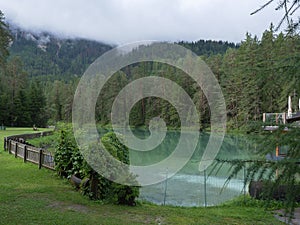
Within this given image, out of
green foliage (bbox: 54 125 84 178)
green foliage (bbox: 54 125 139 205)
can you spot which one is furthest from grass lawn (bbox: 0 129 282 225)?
green foliage (bbox: 54 125 84 178)

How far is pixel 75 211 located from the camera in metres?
6.74

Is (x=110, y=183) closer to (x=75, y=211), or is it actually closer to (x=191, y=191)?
(x=75, y=211)

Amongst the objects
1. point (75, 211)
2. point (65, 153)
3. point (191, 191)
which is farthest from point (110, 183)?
point (191, 191)

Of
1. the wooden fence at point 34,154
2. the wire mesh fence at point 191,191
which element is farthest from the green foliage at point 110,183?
the wooden fence at point 34,154

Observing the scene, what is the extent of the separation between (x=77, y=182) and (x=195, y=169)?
9716 mm

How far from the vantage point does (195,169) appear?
17.0m

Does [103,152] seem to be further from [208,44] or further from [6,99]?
[208,44]

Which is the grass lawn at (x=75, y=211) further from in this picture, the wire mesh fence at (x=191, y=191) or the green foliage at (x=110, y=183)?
the wire mesh fence at (x=191, y=191)

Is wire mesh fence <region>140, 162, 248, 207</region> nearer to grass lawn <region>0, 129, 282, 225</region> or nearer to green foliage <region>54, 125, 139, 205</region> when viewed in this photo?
grass lawn <region>0, 129, 282, 225</region>

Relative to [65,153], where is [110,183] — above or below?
below

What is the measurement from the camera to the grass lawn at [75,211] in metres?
6.19

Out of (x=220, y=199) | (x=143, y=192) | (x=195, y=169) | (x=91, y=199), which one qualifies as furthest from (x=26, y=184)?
(x=195, y=169)

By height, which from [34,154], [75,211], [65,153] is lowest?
[75,211]

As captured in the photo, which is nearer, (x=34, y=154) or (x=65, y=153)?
(x=65, y=153)
